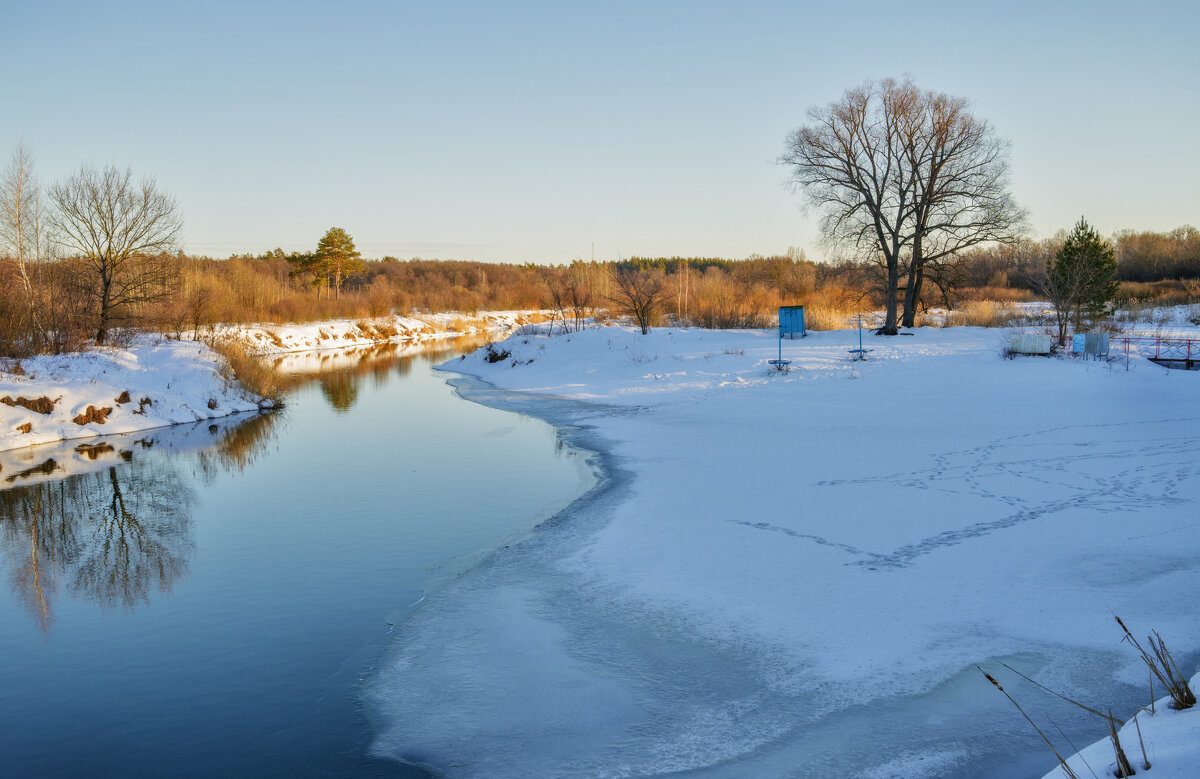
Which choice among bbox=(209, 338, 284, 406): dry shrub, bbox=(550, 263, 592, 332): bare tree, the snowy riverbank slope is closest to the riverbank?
the snowy riverbank slope

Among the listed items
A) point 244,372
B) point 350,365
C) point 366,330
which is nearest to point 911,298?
point 350,365

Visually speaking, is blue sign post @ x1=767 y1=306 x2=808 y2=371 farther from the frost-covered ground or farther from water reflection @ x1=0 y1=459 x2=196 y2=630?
water reflection @ x1=0 y1=459 x2=196 y2=630

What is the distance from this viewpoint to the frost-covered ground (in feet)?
14.9

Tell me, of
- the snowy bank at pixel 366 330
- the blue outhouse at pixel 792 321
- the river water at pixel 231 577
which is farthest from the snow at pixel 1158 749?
the snowy bank at pixel 366 330

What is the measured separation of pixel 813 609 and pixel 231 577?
5495 mm

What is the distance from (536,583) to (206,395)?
16.6m

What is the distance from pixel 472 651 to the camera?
5.77 meters

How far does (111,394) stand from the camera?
18.0m

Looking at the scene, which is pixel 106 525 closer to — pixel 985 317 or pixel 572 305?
pixel 985 317

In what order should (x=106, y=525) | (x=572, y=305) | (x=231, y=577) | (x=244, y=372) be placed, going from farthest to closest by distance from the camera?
(x=572, y=305) → (x=244, y=372) → (x=106, y=525) → (x=231, y=577)

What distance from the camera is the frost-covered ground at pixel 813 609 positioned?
4.55m

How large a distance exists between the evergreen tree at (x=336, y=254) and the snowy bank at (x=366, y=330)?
8.93 m

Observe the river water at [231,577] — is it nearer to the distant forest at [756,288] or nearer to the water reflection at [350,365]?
the water reflection at [350,365]

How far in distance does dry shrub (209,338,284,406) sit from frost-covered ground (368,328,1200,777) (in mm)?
12789
